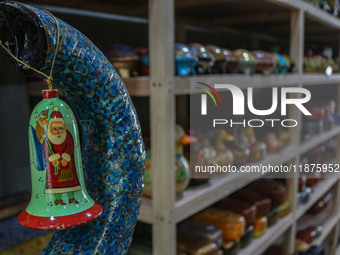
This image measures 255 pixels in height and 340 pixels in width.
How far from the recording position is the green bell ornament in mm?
429

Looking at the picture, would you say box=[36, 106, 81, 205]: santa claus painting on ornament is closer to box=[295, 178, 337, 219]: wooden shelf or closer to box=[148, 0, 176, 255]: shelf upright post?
box=[148, 0, 176, 255]: shelf upright post

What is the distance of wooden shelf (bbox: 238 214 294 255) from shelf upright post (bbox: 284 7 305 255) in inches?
3.8

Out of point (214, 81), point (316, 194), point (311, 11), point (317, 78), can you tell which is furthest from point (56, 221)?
point (316, 194)

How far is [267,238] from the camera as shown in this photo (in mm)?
1688

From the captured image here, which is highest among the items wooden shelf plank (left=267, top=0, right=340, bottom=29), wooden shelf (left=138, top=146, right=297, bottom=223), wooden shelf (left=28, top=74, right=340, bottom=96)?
wooden shelf plank (left=267, top=0, right=340, bottom=29)

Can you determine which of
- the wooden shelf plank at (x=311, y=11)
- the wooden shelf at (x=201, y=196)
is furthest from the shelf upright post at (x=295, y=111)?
the wooden shelf at (x=201, y=196)

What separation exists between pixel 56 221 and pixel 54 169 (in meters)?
0.06

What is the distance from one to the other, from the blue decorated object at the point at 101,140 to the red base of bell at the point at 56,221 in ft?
0.27

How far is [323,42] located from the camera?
3209 mm

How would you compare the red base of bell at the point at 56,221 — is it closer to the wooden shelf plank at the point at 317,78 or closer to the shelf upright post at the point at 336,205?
the wooden shelf plank at the point at 317,78

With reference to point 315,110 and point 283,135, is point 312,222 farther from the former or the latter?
point 283,135

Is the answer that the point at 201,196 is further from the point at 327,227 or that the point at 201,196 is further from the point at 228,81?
the point at 327,227

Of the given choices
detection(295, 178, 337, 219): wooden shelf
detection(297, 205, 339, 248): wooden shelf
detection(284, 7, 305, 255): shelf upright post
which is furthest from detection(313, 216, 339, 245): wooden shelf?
detection(284, 7, 305, 255): shelf upright post

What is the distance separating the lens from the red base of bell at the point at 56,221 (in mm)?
419
